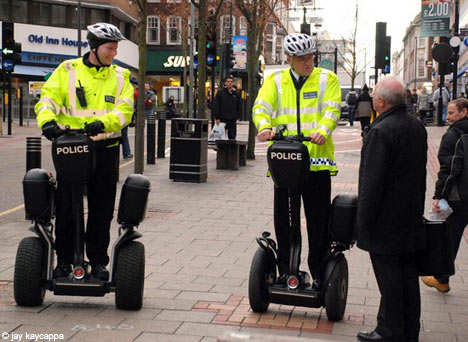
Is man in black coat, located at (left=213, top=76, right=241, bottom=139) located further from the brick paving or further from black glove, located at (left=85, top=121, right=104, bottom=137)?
black glove, located at (left=85, top=121, right=104, bottom=137)

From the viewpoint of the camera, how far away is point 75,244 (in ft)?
18.7

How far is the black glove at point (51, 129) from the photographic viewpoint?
5.49 m

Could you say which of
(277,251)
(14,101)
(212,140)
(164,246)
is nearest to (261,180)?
(212,140)

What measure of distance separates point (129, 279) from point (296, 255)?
114 cm

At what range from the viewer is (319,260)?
5.74m

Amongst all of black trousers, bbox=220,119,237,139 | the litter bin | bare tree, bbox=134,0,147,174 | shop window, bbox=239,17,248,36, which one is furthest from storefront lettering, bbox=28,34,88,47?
bare tree, bbox=134,0,147,174

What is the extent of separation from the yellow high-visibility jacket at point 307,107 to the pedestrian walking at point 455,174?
142 centimetres

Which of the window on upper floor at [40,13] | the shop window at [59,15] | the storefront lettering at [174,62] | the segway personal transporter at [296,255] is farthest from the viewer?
the storefront lettering at [174,62]

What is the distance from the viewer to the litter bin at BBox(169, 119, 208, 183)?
1412 cm

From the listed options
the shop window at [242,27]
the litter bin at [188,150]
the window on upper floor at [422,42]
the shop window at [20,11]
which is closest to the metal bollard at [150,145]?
the litter bin at [188,150]

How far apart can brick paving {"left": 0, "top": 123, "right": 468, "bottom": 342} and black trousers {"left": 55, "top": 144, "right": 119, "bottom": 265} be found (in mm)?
373

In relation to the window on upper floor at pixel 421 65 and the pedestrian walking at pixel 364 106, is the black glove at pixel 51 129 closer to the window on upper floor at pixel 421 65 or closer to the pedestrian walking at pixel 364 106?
the pedestrian walking at pixel 364 106

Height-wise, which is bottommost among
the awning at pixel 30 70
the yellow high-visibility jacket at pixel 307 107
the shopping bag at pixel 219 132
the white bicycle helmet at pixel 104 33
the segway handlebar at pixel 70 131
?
the shopping bag at pixel 219 132

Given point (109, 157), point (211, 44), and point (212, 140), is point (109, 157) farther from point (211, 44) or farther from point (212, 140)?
point (211, 44)
